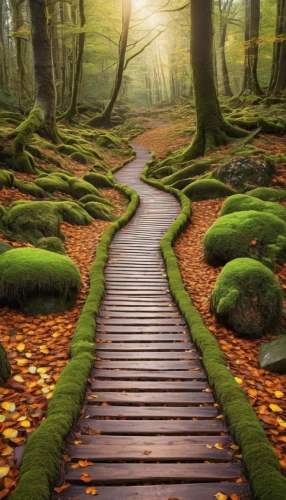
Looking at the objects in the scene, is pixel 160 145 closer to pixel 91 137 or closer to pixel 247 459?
pixel 91 137

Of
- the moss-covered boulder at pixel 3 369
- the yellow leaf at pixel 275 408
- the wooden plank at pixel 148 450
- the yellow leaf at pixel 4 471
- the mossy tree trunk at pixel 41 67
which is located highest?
the mossy tree trunk at pixel 41 67

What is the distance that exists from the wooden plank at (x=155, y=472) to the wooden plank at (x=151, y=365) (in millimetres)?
1560

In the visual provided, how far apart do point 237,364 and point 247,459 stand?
6.05 ft

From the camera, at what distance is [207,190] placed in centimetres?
1263

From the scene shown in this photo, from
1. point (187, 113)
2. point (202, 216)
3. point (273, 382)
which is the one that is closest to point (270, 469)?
point (273, 382)

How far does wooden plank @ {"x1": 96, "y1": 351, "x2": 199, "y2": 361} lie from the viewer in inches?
201

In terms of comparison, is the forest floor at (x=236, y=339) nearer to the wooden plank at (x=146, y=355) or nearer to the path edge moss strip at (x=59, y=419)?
the wooden plank at (x=146, y=355)

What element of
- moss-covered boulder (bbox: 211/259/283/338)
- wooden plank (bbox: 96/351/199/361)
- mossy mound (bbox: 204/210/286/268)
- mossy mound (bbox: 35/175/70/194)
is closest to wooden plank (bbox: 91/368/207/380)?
wooden plank (bbox: 96/351/199/361)

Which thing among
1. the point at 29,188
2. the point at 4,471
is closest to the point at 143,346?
A: the point at 4,471

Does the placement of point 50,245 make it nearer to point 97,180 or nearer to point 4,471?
point 4,471

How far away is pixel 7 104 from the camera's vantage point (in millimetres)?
23844

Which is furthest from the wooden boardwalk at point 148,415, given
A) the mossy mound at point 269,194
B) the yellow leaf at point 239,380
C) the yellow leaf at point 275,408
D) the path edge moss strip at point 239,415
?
the mossy mound at point 269,194

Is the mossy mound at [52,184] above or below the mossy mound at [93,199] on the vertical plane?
above

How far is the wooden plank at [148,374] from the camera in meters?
4.71
